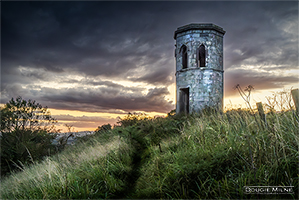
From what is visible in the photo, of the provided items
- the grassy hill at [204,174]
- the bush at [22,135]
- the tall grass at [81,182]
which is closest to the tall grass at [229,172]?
the grassy hill at [204,174]

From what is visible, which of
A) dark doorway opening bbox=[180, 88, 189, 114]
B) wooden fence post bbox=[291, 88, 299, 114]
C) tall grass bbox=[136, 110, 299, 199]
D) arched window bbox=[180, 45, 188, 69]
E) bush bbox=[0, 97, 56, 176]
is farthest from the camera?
dark doorway opening bbox=[180, 88, 189, 114]

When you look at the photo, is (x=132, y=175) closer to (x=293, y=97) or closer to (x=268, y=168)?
(x=268, y=168)

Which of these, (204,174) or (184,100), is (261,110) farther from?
(184,100)

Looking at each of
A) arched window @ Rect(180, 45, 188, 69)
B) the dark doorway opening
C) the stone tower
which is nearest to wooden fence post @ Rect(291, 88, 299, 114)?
the stone tower

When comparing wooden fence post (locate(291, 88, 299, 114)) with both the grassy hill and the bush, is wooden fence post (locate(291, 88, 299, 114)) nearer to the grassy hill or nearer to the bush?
the grassy hill

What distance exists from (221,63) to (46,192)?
579 inches

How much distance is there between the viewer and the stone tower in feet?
46.8

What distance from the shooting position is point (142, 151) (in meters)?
7.77

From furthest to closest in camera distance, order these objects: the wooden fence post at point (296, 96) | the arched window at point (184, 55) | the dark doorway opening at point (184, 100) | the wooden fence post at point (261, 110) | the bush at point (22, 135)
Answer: the dark doorway opening at point (184, 100)
the arched window at point (184, 55)
the bush at point (22, 135)
the wooden fence post at point (261, 110)
the wooden fence post at point (296, 96)

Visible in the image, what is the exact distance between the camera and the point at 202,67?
14336mm

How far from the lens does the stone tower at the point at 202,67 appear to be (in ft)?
46.8

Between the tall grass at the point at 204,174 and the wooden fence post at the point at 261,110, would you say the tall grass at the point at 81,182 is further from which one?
the wooden fence post at the point at 261,110

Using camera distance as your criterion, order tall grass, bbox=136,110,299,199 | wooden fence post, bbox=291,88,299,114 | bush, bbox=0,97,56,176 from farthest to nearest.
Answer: bush, bbox=0,97,56,176
wooden fence post, bbox=291,88,299,114
tall grass, bbox=136,110,299,199

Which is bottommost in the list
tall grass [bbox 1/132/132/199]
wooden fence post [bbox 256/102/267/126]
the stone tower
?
tall grass [bbox 1/132/132/199]
